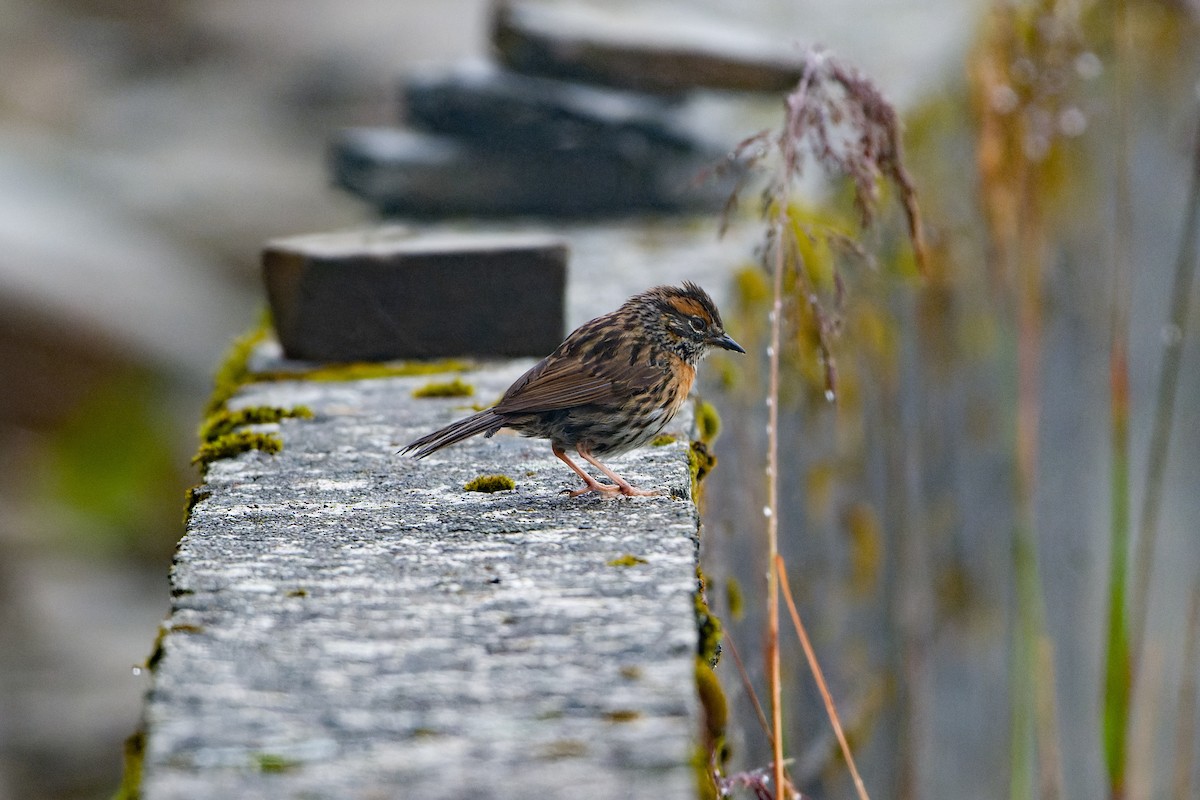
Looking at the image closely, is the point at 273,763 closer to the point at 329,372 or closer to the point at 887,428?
the point at 329,372

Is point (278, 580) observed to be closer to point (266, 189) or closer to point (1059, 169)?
point (1059, 169)

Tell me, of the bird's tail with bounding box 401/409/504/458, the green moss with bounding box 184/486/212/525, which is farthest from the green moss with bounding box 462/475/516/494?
the green moss with bounding box 184/486/212/525

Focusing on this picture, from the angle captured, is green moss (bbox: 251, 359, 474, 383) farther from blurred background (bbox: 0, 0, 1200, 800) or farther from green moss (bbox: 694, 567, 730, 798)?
green moss (bbox: 694, 567, 730, 798)

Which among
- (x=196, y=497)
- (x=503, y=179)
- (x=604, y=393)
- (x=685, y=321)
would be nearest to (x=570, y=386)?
(x=604, y=393)

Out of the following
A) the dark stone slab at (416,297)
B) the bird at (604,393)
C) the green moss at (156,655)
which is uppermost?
the dark stone slab at (416,297)

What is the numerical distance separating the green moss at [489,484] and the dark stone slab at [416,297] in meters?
1.26

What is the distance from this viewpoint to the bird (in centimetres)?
316

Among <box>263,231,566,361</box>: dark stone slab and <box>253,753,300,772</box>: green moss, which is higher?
<box>263,231,566,361</box>: dark stone slab

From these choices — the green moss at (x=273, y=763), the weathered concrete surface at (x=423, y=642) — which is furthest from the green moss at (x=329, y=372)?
the green moss at (x=273, y=763)

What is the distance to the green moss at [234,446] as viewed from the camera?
3.54 meters

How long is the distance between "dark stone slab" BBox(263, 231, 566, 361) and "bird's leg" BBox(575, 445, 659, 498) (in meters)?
1.28

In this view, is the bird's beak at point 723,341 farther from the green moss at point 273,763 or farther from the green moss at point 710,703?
the green moss at point 273,763

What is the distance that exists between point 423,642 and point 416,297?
2.37 meters

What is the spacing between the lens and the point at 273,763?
1906 mm
